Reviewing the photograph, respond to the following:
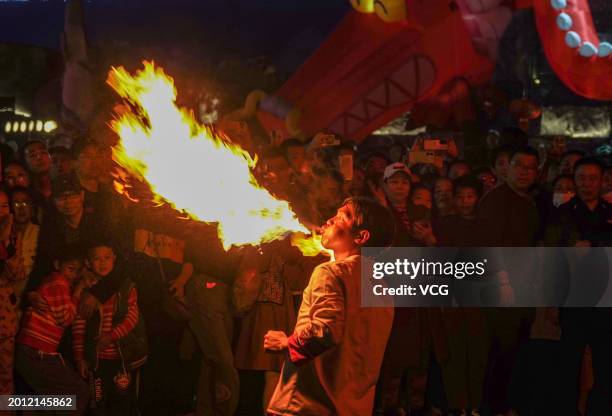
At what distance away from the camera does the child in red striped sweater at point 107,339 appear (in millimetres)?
5254

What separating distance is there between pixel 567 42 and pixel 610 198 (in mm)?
2999

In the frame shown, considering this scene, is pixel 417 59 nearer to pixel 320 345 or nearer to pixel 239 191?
pixel 239 191

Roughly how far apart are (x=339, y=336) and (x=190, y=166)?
5.61ft

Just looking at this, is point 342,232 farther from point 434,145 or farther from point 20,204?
point 434,145

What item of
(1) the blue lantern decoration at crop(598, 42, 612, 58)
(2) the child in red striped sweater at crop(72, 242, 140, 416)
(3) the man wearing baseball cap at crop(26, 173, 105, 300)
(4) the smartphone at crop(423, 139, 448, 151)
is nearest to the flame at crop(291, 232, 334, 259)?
(2) the child in red striped sweater at crop(72, 242, 140, 416)

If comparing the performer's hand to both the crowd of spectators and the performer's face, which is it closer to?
the performer's face

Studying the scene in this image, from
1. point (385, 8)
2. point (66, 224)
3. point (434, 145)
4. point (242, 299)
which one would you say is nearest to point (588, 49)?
point (385, 8)

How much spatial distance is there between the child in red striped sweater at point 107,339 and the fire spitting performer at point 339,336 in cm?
179

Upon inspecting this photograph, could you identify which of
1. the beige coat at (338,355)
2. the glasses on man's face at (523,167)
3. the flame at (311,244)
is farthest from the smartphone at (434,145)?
the beige coat at (338,355)

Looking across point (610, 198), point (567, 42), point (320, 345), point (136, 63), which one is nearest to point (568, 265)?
point (610, 198)

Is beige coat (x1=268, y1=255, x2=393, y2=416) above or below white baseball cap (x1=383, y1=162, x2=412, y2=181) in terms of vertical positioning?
below

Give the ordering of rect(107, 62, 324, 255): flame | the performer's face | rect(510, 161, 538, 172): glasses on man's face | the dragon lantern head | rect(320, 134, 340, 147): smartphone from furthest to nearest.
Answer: the dragon lantern head
rect(320, 134, 340, 147): smartphone
rect(510, 161, 538, 172): glasses on man's face
rect(107, 62, 324, 255): flame
the performer's face

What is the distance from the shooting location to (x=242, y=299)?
5.64 meters

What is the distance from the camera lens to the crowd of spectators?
527 cm
